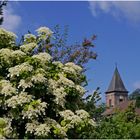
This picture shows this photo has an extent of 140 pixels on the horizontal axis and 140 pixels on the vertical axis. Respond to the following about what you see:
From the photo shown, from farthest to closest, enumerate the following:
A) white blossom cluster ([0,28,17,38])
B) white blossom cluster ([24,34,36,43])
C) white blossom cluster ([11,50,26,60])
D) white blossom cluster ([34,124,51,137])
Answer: white blossom cluster ([24,34,36,43]), white blossom cluster ([0,28,17,38]), white blossom cluster ([11,50,26,60]), white blossom cluster ([34,124,51,137])

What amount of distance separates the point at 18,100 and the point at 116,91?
116 meters

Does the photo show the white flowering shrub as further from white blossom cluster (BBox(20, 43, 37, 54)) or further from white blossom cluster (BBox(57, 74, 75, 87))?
white blossom cluster (BBox(20, 43, 37, 54))

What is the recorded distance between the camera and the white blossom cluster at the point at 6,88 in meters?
7.50

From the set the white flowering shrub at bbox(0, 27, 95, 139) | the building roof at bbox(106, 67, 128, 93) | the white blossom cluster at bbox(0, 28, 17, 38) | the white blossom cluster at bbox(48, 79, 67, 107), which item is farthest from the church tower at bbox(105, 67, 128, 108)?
the white blossom cluster at bbox(48, 79, 67, 107)

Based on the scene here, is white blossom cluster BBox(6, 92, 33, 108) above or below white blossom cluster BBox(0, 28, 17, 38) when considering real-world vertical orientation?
below

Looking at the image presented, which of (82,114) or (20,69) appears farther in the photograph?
(82,114)

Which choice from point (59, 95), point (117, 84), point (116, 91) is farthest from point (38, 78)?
point (117, 84)

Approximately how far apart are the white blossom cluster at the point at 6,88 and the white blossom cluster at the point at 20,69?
16 cm

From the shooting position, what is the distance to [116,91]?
123 meters

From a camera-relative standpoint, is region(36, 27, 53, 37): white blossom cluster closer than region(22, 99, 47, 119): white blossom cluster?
No

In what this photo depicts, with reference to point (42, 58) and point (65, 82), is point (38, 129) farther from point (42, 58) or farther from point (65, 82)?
point (42, 58)

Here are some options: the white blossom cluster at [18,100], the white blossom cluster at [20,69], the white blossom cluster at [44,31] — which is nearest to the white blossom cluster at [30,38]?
the white blossom cluster at [44,31]

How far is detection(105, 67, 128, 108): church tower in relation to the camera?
12188cm

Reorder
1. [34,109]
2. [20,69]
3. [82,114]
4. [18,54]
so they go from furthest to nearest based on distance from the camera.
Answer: [18,54] < [82,114] < [20,69] < [34,109]
